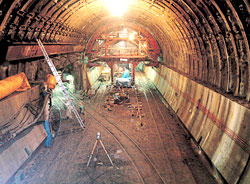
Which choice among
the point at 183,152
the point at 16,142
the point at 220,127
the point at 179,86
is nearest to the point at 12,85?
the point at 16,142

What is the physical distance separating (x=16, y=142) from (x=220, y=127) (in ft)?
26.3

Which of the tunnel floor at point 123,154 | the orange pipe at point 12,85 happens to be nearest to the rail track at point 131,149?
the tunnel floor at point 123,154

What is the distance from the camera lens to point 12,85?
801 centimetres

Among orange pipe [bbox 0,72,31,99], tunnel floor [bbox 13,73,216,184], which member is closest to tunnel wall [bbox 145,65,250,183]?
tunnel floor [bbox 13,73,216,184]

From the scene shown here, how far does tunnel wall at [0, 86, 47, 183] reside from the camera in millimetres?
6863

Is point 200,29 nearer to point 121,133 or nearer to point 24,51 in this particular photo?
point 121,133

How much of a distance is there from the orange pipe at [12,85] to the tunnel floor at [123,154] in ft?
10.0

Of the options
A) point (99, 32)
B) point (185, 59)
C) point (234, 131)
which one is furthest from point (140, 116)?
point (99, 32)

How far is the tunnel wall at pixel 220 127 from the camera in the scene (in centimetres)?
611

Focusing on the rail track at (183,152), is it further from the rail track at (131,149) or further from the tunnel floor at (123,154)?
the rail track at (131,149)

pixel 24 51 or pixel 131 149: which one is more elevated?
pixel 24 51

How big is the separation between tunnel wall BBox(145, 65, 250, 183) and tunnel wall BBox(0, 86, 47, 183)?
7380 millimetres

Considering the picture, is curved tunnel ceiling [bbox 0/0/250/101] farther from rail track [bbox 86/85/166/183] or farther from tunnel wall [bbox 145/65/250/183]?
rail track [bbox 86/85/166/183]

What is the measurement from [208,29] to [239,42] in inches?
89.3
